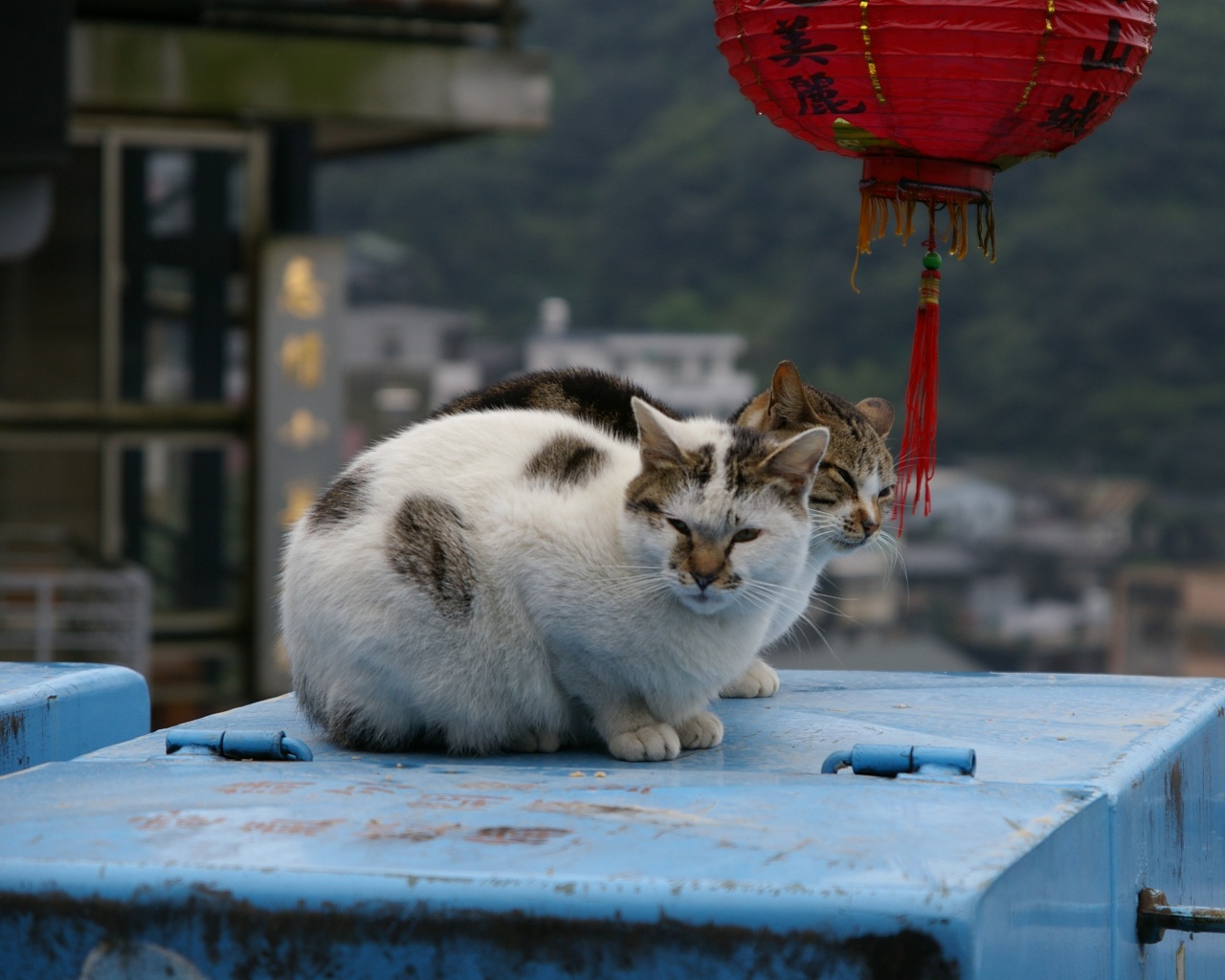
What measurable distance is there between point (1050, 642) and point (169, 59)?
2090 centimetres

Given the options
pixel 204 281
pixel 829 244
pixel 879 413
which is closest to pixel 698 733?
pixel 879 413

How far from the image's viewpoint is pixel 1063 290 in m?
26.3

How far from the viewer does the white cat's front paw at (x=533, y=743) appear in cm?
209

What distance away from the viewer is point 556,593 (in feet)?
6.57

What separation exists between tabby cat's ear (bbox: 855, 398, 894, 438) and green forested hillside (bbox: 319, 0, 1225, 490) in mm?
20707

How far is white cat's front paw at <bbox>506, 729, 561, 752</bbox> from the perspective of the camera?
6.85 ft

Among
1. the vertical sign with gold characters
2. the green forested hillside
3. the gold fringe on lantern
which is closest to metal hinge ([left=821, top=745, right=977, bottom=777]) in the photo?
the gold fringe on lantern

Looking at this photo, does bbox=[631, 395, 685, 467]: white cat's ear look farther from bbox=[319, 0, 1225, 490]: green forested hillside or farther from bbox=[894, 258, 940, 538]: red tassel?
bbox=[319, 0, 1225, 490]: green forested hillside

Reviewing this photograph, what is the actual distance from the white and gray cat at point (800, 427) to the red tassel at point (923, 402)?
6cm

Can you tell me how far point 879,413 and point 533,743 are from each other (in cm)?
89

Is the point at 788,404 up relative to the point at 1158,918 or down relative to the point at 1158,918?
up

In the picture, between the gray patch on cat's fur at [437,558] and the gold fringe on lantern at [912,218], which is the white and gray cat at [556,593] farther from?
the gold fringe on lantern at [912,218]

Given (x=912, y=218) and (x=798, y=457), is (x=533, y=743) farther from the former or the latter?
(x=912, y=218)

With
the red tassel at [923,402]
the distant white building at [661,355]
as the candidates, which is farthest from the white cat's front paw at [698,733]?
the distant white building at [661,355]
